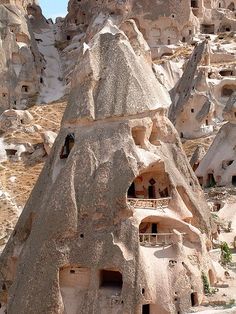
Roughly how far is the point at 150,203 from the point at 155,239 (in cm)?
133

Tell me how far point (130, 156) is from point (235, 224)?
11165mm

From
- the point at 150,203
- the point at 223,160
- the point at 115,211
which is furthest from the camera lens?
the point at 223,160

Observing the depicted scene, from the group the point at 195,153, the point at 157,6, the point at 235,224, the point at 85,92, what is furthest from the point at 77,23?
the point at 85,92

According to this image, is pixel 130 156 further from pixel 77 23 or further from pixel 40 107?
pixel 77 23

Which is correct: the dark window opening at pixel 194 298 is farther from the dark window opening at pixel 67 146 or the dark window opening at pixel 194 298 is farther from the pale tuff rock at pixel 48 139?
the pale tuff rock at pixel 48 139

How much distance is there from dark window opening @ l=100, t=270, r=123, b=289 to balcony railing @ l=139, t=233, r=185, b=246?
54.3 inches

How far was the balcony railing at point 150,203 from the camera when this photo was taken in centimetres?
2223

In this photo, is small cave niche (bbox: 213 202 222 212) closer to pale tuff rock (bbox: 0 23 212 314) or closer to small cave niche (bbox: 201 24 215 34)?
pale tuff rock (bbox: 0 23 212 314)

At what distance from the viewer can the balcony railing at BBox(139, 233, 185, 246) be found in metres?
21.7

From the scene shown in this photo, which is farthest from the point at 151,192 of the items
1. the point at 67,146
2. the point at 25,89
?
the point at 25,89

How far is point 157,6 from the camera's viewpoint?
62.3 meters

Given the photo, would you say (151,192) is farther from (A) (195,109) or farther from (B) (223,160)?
(A) (195,109)

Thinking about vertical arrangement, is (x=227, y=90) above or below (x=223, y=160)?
above

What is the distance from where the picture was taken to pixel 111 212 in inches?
845
